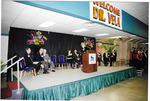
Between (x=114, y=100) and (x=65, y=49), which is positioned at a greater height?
(x=65, y=49)

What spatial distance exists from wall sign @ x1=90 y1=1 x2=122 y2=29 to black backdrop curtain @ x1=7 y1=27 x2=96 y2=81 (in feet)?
14.4

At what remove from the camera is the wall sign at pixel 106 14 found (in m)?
3.48

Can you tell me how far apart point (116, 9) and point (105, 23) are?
47.3 inches

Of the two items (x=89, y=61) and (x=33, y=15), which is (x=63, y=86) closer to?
(x=89, y=61)

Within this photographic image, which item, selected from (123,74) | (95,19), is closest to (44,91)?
(95,19)

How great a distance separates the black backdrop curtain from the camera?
5906 mm

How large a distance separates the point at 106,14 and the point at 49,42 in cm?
479

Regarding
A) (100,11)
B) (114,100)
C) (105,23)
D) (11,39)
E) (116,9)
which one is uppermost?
(116,9)

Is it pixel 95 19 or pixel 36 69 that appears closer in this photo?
pixel 95 19

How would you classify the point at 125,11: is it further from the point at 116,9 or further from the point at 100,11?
the point at 100,11

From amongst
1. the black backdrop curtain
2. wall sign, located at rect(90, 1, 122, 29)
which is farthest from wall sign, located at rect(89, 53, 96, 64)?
the black backdrop curtain

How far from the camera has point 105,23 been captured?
3.93 metres

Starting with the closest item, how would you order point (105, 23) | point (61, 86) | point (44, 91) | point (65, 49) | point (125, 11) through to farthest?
point (44, 91)
point (61, 86)
point (105, 23)
point (125, 11)
point (65, 49)

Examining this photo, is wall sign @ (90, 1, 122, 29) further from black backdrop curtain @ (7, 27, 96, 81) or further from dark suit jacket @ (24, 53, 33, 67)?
black backdrop curtain @ (7, 27, 96, 81)
